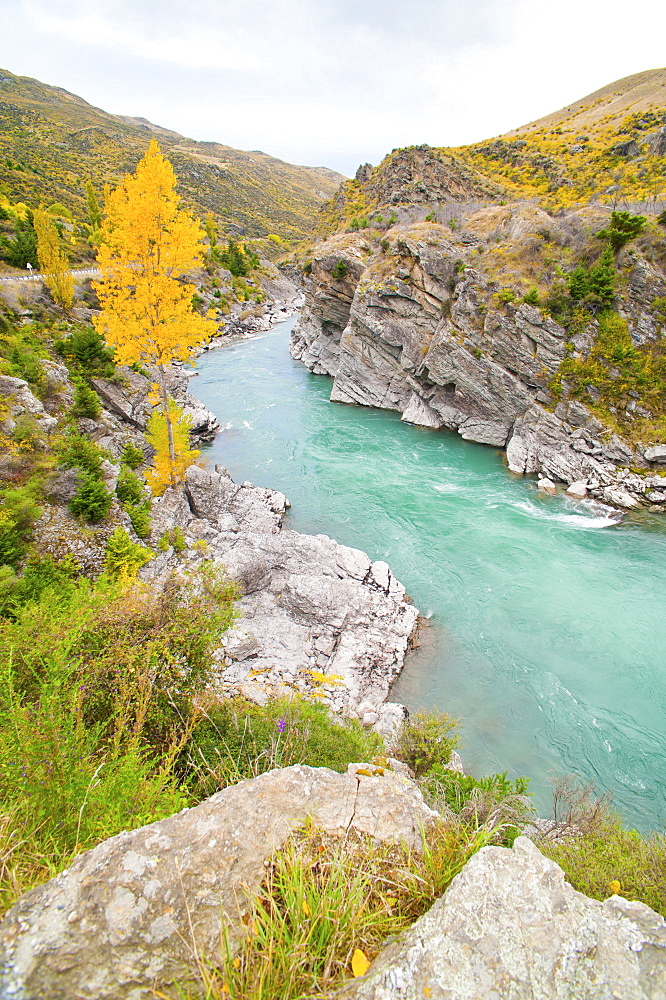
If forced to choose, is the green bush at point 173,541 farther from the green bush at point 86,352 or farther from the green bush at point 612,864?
the green bush at point 612,864

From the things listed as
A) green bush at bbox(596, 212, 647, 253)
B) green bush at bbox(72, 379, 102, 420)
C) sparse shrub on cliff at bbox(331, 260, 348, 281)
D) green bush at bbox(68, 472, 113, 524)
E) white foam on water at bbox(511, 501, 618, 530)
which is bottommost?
green bush at bbox(68, 472, 113, 524)

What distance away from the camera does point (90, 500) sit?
36.3ft

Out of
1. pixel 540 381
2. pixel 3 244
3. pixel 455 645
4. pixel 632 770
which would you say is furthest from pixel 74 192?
pixel 632 770

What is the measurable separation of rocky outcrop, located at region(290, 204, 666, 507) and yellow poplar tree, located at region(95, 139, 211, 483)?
A: 56.0 ft

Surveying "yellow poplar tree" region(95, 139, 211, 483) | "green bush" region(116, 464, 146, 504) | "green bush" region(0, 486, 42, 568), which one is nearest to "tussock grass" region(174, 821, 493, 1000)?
"green bush" region(0, 486, 42, 568)

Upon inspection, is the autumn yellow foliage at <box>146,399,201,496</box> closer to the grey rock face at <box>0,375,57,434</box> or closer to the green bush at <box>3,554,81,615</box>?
the grey rock face at <box>0,375,57,434</box>

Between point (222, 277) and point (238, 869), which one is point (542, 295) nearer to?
point (238, 869)

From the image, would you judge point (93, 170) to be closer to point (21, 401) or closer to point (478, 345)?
point (478, 345)

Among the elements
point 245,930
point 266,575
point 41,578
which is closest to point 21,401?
point 41,578

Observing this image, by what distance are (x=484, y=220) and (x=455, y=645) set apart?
2840cm

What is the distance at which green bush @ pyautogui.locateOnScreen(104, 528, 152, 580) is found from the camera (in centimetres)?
1008

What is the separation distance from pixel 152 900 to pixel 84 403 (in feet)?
54.8

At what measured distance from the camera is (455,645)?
39.4 ft

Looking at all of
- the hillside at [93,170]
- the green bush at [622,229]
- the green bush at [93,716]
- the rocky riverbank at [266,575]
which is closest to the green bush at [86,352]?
the rocky riverbank at [266,575]
